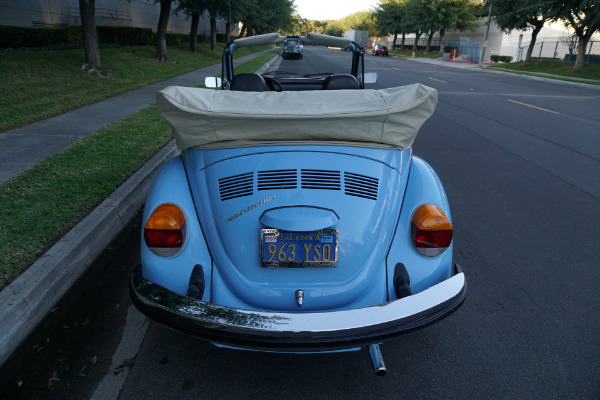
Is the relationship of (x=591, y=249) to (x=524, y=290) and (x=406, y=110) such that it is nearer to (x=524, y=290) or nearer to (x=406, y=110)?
(x=524, y=290)

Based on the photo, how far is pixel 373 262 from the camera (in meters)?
2.18

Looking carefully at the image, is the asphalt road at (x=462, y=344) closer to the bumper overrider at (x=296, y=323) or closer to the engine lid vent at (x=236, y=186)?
the bumper overrider at (x=296, y=323)

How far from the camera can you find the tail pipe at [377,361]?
2.03 metres

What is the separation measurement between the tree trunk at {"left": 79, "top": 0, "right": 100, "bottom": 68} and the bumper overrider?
43.5 feet

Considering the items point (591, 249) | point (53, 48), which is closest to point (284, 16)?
point (53, 48)

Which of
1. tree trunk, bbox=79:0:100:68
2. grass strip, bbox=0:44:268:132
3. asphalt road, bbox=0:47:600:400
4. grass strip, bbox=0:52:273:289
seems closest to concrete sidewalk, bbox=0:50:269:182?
grass strip, bbox=0:52:273:289

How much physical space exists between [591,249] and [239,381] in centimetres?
340

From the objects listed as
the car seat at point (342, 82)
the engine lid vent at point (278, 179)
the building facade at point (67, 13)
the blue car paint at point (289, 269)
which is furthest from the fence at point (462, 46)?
the engine lid vent at point (278, 179)

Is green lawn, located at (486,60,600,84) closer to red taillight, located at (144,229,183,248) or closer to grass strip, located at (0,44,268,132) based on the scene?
grass strip, located at (0,44,268,132)

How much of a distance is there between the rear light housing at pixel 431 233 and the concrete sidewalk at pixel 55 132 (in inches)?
183

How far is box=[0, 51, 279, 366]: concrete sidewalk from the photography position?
2559mm

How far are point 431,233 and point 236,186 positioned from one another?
1.09 meters

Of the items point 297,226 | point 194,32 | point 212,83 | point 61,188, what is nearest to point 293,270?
point 297,226

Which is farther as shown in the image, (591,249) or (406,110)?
(591,249)
